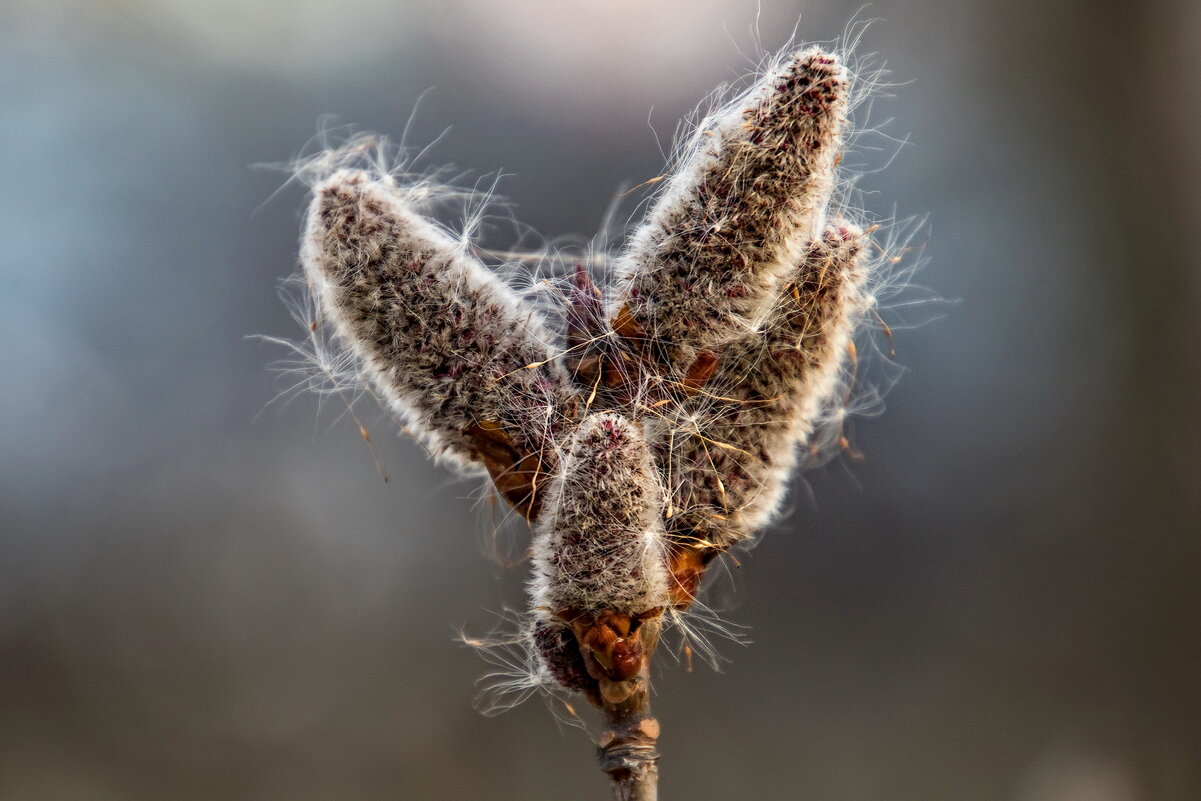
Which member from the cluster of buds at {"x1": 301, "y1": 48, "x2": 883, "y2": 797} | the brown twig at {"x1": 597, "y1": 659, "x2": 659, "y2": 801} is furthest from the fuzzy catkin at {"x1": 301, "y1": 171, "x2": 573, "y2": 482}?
the brown twig at {"x1": 597, "y1": 659, "x2": 659, "y2": 801}

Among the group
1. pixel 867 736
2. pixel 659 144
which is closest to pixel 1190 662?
pixel 867 736

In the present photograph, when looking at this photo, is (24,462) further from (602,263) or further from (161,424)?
(602,263)

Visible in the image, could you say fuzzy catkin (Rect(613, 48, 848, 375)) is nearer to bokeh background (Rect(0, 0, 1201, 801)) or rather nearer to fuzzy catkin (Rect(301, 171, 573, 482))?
fuzzy catkin (Rect(301, 171, 573, 482))

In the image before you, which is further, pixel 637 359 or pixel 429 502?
pixel 429 502

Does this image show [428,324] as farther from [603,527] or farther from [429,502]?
[429,502]

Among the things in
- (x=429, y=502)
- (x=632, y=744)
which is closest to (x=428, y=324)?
(x=632, y=744)

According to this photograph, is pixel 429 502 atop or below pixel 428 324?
atop
